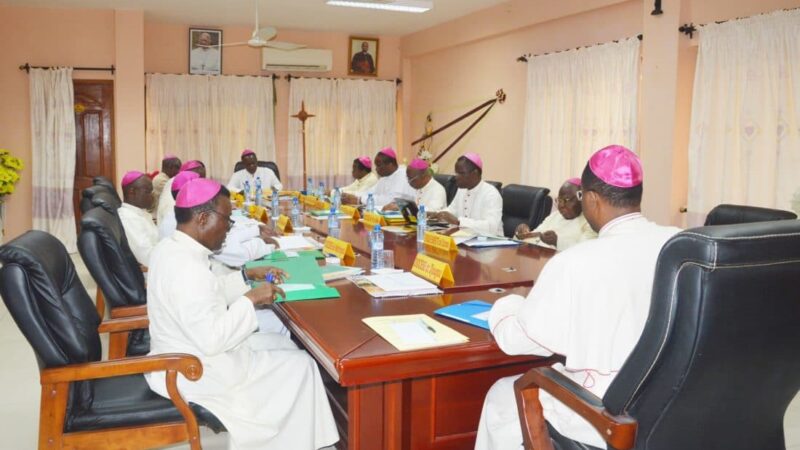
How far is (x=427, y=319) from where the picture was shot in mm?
1937

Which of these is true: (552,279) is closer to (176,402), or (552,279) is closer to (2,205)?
(176,402)

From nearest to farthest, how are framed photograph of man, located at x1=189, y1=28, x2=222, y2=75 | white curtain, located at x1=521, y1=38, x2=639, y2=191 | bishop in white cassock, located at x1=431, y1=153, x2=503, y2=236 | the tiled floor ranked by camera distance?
1. the tiled floor
2. bishop in white cassock, located at x1=431, y1=153, x2=503, y2=236
3. white curtain, located at x1=521, y1=38, x2=639, y2=191
4. framed photograph of man, located at x1=189, y1=28, x2=222, y2=75

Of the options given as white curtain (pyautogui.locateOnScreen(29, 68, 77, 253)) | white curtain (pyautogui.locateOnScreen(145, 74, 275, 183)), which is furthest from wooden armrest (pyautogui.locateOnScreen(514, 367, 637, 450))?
white curtain (pyautogui.locateOnScreen(145, 74, 275, 183))

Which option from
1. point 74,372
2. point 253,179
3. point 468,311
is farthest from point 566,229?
point 253,179

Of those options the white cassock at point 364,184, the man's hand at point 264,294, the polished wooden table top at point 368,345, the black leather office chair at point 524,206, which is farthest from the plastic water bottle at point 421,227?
the white cassock at point 364,184

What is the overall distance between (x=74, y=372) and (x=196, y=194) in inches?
24.6

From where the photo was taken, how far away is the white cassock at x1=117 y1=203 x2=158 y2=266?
11.4 ft

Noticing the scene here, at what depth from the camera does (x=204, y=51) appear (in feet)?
26.3

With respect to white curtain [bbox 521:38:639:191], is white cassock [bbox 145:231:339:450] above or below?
below

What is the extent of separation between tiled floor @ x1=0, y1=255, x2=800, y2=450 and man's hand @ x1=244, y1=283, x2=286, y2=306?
3.02 ft

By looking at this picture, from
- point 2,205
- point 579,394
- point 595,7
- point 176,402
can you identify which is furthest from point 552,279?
point 2,205

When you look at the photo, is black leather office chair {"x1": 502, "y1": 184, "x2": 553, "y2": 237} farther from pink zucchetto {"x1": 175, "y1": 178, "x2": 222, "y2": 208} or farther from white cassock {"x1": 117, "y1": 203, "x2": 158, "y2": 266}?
pink zucchetto {"x1": 175, "y1": 178, "x2": 222, "y2": 208}

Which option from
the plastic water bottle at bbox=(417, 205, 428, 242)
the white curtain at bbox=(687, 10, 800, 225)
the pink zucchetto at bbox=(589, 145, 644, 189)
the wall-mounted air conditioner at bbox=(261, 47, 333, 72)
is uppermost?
the wall-mounted air conditioner at bbox=(261, 47, 333, 72)

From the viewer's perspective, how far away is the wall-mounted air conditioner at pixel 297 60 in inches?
322
